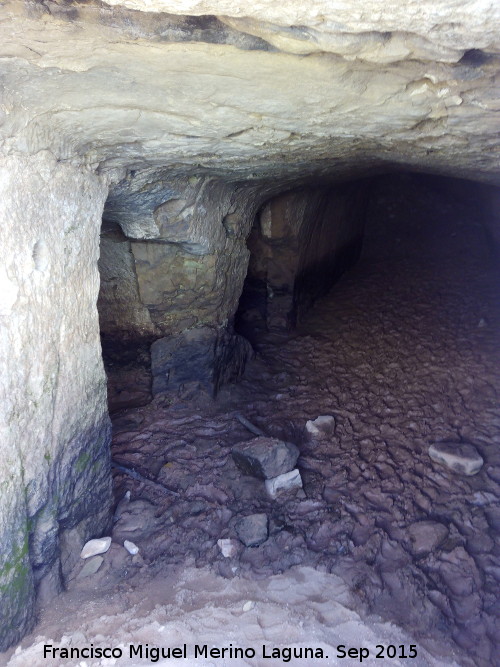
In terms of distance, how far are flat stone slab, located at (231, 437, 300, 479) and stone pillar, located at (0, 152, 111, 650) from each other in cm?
103

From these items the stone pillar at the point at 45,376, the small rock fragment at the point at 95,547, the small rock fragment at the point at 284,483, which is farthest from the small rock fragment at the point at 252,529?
the stone pillar at the point at 45,376

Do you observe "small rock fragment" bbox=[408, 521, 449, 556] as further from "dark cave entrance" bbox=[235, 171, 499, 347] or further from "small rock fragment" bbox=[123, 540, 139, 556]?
"dark cave entrance" bbox=[235, 171, 499, 347]

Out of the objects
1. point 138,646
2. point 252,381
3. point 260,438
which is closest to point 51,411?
point 138,646

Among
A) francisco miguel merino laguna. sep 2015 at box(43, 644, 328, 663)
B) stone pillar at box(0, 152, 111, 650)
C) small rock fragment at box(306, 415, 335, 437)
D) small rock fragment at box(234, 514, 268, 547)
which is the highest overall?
stone pillar at box(0, 152, 111, 650)

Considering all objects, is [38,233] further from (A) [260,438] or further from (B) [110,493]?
(A) [260,438]

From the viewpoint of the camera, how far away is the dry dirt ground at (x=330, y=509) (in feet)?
7.96

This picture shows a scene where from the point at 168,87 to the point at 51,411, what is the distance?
1380 millimetres

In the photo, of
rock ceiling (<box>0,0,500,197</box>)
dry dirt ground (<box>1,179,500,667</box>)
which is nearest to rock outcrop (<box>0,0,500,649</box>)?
rock ceiling (<box>0,0,500,197</box>)

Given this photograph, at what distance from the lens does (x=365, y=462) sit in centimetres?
371

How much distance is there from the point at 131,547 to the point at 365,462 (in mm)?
1664

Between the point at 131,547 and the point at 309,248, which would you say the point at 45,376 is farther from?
the point at 309,248

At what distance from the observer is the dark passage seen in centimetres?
277

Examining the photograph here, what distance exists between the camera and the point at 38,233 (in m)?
2.13

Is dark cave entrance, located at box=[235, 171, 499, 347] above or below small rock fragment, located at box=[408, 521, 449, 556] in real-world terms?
above
